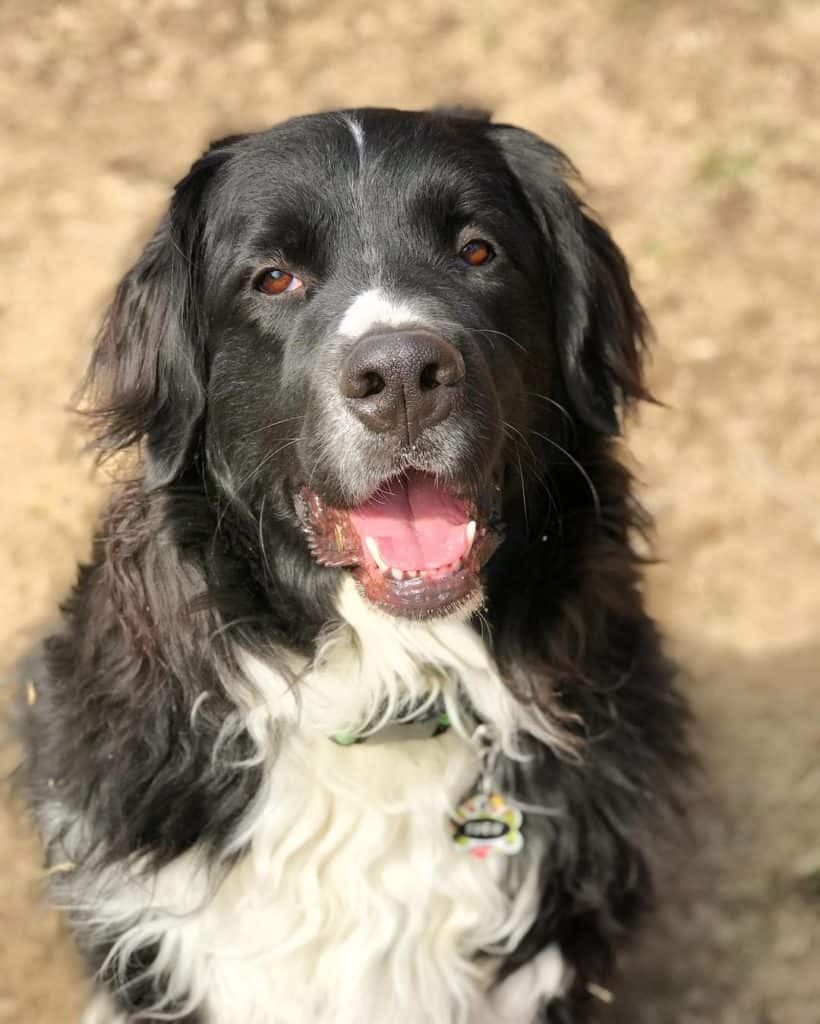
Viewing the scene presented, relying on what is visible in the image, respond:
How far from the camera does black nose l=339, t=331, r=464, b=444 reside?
6.97 feet

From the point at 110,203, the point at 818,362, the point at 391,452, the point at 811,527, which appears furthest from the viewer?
the point at 110,203

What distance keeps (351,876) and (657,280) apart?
3095 millimetres

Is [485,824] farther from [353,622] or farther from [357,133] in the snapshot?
[357,133]

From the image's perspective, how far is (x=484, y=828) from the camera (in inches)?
104

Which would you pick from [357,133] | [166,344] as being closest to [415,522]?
[166,344]

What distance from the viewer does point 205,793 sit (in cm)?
258

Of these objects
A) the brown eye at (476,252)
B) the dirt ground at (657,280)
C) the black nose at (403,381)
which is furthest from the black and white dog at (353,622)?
→ the dirt ground at (657,280)

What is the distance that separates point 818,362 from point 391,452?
9.61ft

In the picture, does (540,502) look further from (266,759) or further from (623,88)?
(623,88)

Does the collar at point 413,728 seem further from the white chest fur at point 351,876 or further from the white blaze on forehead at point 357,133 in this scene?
the white blaze on forehead at point 357,133

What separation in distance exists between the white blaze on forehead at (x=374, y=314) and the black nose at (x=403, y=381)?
0.05 metres

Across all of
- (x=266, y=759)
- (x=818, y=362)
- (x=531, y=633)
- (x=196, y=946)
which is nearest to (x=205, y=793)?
(x=266, y=759)

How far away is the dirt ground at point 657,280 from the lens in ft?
11.5

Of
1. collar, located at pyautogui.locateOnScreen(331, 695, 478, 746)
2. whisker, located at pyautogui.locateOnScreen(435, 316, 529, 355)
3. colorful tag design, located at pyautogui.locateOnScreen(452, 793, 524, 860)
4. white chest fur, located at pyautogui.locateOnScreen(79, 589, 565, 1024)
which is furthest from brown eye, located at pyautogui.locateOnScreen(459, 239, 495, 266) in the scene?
colorful tag design, located at pyautogui.locateOnScreen(452, 793, 524, 860)
